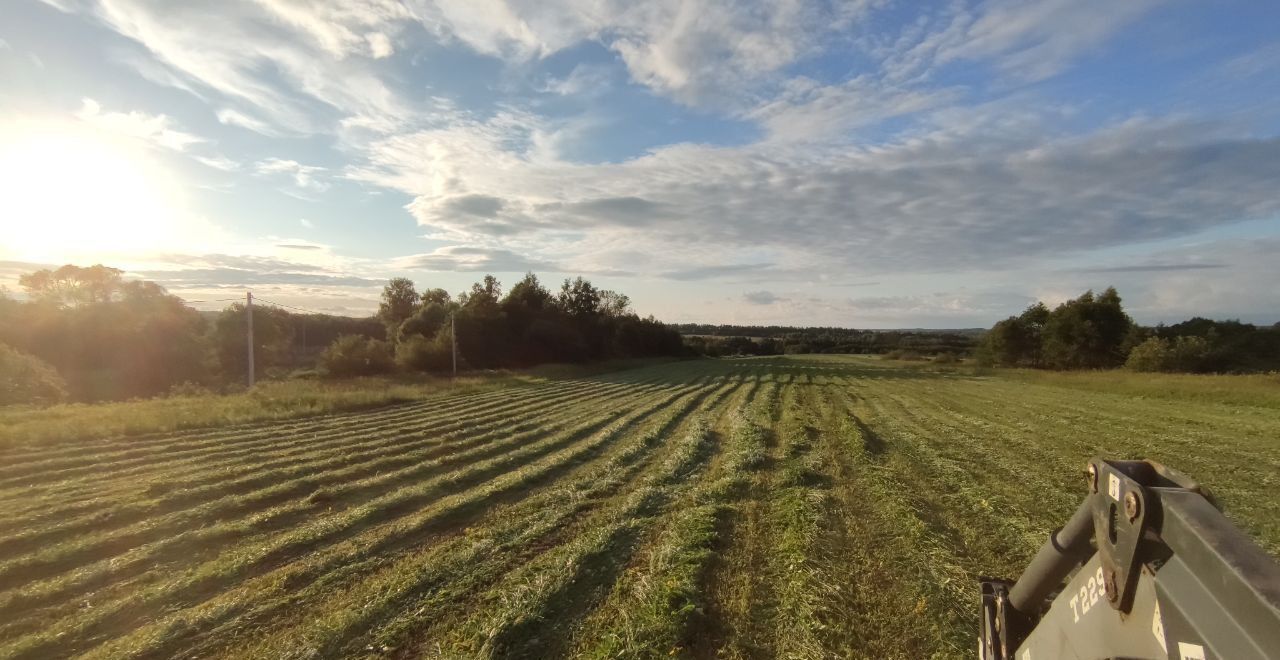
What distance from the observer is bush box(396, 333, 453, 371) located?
5356 cm

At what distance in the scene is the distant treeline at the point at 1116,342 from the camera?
148ft

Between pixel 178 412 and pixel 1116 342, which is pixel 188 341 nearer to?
pixel 178 412

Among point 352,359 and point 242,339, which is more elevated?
point 242,339

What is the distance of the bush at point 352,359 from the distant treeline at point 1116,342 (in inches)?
2443

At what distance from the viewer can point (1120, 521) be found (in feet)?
6.76

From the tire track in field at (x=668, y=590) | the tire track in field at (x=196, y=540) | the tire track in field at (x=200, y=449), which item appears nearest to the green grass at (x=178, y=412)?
the tire track in field at (x=200, y=449)

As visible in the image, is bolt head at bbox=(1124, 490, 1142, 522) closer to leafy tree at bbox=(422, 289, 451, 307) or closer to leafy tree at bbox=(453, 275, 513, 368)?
leafy tree at bbox=(453, 275, 513, 368)

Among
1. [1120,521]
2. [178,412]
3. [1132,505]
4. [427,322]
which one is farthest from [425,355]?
[1132,505]

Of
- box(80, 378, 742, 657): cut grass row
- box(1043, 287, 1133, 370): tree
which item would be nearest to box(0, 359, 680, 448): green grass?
box(80, 378, 742, 657): cut grass row

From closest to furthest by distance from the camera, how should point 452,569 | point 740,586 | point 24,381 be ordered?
point 740,586 → point 452,569 → point 24,381

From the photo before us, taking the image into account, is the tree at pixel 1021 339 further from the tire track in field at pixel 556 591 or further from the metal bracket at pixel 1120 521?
the metal bracket at pixel 1120 521

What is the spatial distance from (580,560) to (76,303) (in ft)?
204

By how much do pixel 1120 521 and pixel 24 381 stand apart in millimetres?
44554

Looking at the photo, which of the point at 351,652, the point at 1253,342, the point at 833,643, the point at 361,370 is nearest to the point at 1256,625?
the point at 833,643
